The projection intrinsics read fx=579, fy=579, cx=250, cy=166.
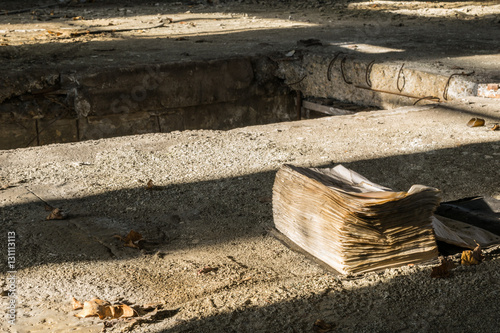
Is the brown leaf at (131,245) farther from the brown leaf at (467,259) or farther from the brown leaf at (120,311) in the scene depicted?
the brown leaf at (467,259)

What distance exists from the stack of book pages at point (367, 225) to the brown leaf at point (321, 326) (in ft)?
1.44

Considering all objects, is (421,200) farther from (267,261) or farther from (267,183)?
(267,183)

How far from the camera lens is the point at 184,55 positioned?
7.82 m

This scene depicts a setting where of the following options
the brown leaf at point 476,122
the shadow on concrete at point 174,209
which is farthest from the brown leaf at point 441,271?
the brown leaf at point 476,122

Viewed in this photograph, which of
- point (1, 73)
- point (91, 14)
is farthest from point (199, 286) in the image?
point (91, 14)

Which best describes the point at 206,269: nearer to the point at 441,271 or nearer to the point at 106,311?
the point at 106,311

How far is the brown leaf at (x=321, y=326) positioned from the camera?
2125 millimetres

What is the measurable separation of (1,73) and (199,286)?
541 cm

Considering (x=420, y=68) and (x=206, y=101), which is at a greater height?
(x=420, y=68)

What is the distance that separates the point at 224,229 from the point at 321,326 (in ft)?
3.84

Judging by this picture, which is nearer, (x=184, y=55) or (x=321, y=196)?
(x=321, y=196)

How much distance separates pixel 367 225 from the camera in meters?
2.50

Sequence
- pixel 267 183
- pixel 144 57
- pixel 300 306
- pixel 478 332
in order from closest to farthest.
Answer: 1. pixel 478 332
2. pixel 300 306
3. pixel 267 183
4. pixel 144 57

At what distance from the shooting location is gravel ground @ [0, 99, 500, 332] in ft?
7.47
